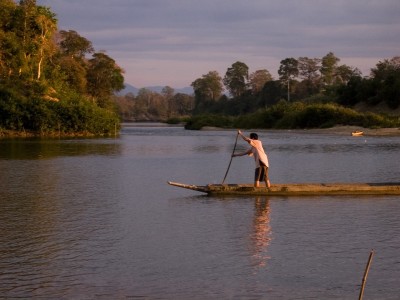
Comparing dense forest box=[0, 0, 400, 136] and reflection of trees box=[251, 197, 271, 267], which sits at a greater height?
dense forest box=[0, 0, 400, 136]

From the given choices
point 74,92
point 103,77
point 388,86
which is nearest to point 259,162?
point 74,92

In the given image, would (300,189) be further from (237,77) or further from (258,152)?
(237,77)

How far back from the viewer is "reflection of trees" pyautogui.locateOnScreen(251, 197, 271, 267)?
432 inches

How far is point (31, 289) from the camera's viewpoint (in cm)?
905

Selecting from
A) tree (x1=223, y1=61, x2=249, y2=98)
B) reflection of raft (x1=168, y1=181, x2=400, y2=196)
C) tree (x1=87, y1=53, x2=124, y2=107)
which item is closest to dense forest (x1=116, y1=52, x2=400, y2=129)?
tree (x1=223, y1=61, x2=249, y2=98)

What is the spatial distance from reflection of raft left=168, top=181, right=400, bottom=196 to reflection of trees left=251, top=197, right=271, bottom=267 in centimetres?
46

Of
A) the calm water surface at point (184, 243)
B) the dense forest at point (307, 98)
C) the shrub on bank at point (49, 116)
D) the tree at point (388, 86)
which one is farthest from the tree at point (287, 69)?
the calm water surface at point (184, 243)

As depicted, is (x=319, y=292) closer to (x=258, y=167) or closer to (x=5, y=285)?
(x=5, y=285)

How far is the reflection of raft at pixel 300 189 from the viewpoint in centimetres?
1830

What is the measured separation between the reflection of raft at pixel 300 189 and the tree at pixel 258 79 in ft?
539

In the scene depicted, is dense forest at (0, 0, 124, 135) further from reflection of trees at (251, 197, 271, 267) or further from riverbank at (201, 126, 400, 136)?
reflection of trees at (251, 197, 271, 267)

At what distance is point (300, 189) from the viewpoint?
61.0 ft

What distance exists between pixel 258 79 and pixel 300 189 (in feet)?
556

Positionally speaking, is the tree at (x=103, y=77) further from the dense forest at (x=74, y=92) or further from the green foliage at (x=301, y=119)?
the green foliage at (x=301, y=119)
